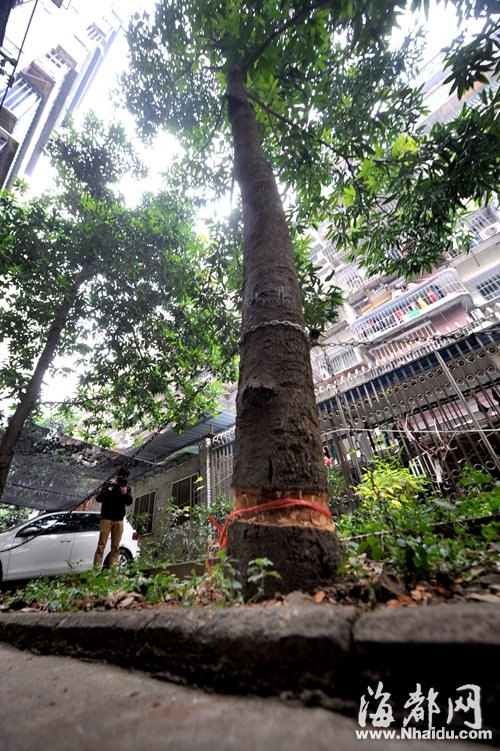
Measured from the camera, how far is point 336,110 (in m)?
4.28

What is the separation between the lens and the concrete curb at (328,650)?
64 cm

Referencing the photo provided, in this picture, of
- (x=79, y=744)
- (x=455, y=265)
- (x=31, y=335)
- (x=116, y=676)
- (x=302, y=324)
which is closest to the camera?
(x=79, y=744)

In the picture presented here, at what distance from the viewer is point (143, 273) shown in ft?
25.9

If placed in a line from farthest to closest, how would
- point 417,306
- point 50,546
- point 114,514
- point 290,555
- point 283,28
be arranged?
point 417,306 → point 50,546 → point 114,514 → point 283,28 → point 290,555

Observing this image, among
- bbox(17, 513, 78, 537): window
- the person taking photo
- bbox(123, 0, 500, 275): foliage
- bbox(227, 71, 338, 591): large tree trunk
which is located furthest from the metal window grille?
bbox(17, 513, 78, 537): window

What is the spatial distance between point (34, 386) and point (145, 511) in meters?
7.13

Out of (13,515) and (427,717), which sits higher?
(13,515)

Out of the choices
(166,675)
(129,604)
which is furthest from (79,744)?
(129,604)

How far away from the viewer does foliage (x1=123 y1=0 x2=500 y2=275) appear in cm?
312

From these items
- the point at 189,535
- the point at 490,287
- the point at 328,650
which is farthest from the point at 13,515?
the point at 490,287

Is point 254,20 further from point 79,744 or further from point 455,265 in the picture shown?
point 455,265

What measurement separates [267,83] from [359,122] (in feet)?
4.33

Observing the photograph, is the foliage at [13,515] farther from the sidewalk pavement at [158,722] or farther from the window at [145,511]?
the sidewalk pavement at [158,722]

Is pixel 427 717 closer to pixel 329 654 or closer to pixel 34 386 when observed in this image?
pixel 329 654
